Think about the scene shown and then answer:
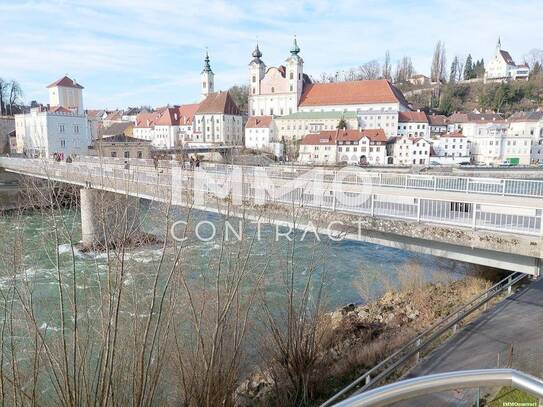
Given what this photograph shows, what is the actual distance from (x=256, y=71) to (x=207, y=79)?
13.9 meters

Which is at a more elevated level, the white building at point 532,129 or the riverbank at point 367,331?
the white building at point 532,129

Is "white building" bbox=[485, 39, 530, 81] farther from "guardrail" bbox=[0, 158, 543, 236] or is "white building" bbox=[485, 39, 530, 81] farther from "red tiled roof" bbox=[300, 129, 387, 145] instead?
"guardrail" bbox=[0, 158, 543, 236]

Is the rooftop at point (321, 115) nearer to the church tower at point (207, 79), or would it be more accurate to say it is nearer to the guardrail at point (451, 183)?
the church tower at point (207, 79)

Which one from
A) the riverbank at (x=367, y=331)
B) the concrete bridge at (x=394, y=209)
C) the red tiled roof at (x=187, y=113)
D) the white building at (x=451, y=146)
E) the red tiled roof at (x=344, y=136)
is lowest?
the riverbank at (x=367, y=331)

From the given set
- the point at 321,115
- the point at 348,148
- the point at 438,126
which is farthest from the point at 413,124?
the point at 348,148

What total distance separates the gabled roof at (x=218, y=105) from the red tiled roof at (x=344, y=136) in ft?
107

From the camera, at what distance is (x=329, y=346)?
13.2 metres

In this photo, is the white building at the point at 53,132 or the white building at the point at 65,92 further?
the white building at the point at 65,92

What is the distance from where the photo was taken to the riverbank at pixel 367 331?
431 inches

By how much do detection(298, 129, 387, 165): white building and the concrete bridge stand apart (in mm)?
59600

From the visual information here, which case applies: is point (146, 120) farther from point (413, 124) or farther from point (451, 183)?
point (451, 183)

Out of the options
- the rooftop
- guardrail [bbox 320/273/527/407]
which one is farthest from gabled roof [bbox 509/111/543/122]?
guardrail [bbox 320/273/527/407]

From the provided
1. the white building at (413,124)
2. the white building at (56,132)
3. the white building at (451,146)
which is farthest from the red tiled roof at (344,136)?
the white building at (56,132)

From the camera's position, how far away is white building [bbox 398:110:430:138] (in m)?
97.1
